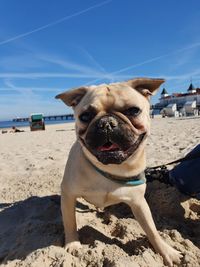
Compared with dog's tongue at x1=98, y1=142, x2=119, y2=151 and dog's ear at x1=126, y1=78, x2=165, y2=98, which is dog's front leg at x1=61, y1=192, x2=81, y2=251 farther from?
dog's ear at x1=126, y1=78, x2=165, y2=98

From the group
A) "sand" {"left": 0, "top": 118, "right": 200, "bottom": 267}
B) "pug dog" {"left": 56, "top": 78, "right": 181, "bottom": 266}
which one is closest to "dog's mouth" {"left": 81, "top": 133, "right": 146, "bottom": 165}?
"pug dog" {"left": 56, "top": 78, "right": 181, "bottom": 266}

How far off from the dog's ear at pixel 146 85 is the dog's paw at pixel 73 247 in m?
1.18

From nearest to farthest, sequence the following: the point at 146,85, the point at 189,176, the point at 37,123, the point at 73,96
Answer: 1. the point at 146,85
2. the point at 73,96
3. the point at 189,176
4. the point at 37,123

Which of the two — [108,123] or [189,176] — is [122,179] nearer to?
[108,123]

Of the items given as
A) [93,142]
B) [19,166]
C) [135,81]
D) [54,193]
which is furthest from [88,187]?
[19,166]

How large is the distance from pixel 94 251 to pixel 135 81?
4.00 feet

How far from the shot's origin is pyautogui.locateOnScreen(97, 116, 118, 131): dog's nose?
1915mm

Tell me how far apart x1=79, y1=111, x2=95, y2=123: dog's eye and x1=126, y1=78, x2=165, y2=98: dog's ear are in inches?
15.8

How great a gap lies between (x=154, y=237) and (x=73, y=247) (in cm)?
58

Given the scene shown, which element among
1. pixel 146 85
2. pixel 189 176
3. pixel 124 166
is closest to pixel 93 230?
pixel 124 166

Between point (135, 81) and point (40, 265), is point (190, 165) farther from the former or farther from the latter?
point (40, 265)

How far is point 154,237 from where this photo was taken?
2207 mm

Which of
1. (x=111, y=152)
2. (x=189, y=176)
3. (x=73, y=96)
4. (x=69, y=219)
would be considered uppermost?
(x=73, y=96)

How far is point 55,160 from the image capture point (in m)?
6.15
